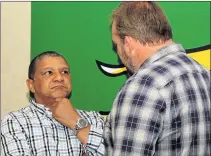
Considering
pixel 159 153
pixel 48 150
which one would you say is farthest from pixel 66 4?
pixel 159 153

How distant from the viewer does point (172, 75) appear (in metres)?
1.04

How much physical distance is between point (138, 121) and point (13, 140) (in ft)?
3.09

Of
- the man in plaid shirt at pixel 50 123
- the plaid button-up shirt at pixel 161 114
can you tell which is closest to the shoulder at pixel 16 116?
the man in plaid shirt at pixel 50 123

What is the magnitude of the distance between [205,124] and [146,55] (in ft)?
0.97

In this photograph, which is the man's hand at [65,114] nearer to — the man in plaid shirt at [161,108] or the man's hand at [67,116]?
the man's hand at [67,116]

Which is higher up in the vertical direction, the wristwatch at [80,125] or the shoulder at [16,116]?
the shoulder at [16,116]

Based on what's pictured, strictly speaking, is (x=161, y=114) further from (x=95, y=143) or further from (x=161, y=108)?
(x=95, y=143)

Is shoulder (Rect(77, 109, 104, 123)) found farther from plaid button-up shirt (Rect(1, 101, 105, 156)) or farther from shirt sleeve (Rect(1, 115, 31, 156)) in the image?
shirt sleeve (Rect(1, 115, 31, 156))

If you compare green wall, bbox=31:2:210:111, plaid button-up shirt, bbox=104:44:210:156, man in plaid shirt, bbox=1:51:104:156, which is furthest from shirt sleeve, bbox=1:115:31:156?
plaid button-up shirt, bbox=104:44:210:156

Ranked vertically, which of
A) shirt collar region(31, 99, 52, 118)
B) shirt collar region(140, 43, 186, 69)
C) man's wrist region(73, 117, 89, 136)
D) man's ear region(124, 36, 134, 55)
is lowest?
man's wrist region(73, 117, 89, 136)

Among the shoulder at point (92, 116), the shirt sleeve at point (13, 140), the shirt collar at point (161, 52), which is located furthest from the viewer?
the shoulder at point (92, 116)

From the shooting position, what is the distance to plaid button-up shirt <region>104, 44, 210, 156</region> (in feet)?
3.24

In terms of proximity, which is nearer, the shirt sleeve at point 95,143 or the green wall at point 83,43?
the shirt sleeve at point 95,143

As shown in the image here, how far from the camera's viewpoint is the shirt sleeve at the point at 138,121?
981 mm
